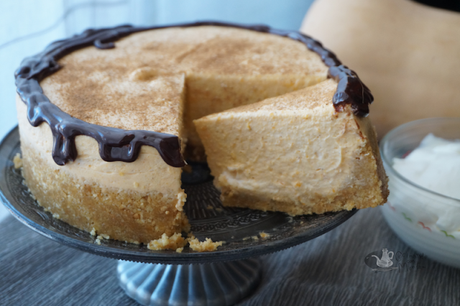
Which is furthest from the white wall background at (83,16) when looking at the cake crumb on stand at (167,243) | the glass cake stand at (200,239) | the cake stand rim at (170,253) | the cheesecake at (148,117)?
the cake crumb on stand at (167,243)

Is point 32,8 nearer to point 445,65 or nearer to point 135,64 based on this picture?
point 135,64

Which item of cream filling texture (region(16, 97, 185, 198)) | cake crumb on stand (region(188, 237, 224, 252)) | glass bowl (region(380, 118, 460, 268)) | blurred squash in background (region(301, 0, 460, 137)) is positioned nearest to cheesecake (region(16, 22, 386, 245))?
cream filling texture (region(16, 97, 185, 198))

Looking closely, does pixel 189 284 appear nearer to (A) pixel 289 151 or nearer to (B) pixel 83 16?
(A) pixel 289 151

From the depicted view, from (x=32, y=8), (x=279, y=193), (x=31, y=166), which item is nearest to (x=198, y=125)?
(x=279, y=193)

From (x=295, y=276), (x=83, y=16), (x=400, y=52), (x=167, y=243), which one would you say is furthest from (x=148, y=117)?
(x=400, y=52)

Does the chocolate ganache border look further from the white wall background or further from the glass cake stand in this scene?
the white wall background

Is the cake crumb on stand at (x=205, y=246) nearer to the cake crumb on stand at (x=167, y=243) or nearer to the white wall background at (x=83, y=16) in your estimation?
the cake crumb on stand at (x=167, y=243)

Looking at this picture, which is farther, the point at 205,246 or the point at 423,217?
the point at 423,217
